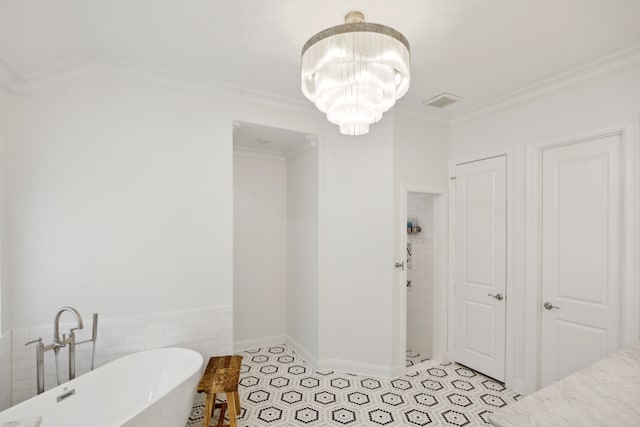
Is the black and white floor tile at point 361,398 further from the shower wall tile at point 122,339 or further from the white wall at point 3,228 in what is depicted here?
the white wall at point 3,228

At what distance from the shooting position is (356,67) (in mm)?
1409

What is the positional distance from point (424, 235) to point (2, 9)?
3782 millimetres

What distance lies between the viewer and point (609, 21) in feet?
6.01

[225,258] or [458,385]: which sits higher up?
[225,258]

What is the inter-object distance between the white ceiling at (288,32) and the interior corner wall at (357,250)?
0.93 meters

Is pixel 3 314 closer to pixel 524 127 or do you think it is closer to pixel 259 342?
pixel 259 342

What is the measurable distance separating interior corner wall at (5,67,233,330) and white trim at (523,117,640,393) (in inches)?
105

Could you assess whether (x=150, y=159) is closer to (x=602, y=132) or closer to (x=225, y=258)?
(x=225, y=258)

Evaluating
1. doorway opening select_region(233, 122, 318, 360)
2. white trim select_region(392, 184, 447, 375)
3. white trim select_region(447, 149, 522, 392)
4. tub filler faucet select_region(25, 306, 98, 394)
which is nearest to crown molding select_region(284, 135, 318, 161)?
doorway opening select_region(233, 122, 318, 360)

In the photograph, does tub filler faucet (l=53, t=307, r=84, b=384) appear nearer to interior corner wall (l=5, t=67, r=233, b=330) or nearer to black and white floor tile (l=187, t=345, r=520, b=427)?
interior corner wall (l=5, t=67, r=233, b=330)

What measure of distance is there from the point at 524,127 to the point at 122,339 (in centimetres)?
380

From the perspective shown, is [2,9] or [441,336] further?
[441,336]

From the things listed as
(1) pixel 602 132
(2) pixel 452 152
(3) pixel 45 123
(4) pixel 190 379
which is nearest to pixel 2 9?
(3) pixel 45 123

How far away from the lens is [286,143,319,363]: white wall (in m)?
3.31
